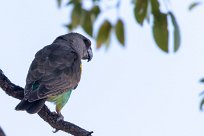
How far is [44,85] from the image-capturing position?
4.89 m

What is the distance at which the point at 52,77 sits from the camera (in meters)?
5.18

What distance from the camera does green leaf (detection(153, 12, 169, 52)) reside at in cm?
226

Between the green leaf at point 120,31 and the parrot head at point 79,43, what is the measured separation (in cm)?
402

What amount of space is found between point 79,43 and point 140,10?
445 centimetres

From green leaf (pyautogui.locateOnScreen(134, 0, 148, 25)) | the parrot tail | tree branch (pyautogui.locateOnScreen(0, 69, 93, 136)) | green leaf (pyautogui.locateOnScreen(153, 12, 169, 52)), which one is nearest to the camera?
green leaf (pyautogui.locateOnScreen(153, 12, 169, 52))

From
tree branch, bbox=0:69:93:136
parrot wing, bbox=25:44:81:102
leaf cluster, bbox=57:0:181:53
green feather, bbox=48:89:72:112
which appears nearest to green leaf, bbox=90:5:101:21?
leaf cluster, bbox=57:0:181:53

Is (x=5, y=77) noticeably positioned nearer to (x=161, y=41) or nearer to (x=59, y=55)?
(x=59, y=55)

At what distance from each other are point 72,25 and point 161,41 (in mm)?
577

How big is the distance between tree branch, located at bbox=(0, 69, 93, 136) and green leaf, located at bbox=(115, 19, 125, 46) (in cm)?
154

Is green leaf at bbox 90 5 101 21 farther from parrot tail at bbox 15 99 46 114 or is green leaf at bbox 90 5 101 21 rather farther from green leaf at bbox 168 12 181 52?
parrot tail at bbox 15 99 46 114

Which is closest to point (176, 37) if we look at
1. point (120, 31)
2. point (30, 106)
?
point (120, 31)

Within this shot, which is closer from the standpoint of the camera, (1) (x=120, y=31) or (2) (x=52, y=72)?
(1) (x=120, y=31)

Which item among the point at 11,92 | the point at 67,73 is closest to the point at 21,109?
the point at 11,92

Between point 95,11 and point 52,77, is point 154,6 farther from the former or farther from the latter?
point 52,77
